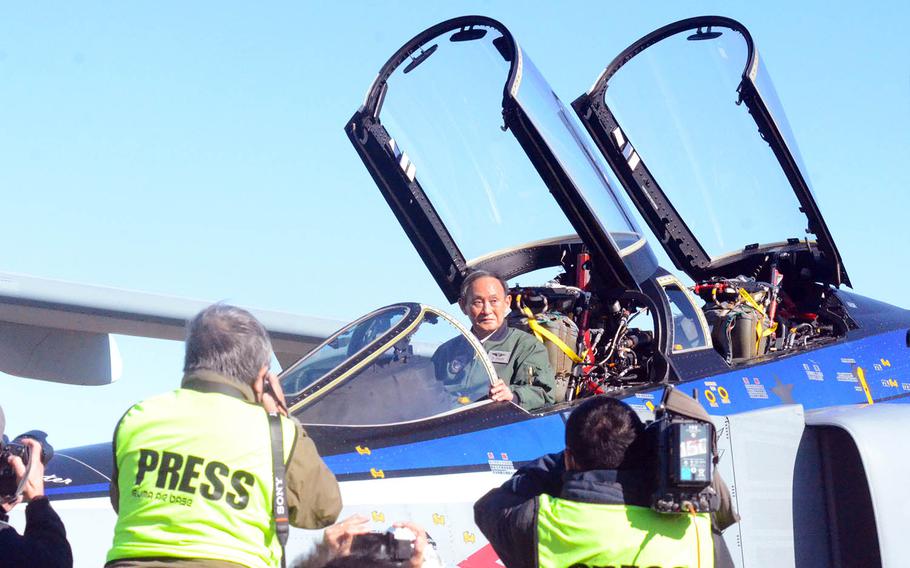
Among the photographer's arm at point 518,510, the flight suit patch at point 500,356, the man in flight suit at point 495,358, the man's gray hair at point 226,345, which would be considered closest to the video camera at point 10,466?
the man's gray hair at point 226,345

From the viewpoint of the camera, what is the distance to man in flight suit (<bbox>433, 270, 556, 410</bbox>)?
5.35 metres

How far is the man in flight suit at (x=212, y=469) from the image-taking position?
118 inches

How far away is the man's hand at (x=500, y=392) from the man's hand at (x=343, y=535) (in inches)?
79.8

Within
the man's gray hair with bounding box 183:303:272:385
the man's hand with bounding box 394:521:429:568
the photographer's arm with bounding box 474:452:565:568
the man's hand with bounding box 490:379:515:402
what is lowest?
the man's hand with bounding box 394:521:429:568

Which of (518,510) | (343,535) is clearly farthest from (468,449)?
(343,535)

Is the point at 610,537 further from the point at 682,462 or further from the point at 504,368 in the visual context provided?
the point at 504,368

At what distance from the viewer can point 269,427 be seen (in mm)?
3131

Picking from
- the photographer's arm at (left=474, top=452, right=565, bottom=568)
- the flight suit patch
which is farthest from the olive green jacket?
the flight suit patch

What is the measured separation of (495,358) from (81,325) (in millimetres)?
6713

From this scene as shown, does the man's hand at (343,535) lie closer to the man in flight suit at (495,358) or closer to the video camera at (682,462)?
the video camera at (682,462)

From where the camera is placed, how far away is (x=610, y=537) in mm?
3238

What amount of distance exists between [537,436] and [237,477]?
2440 mm

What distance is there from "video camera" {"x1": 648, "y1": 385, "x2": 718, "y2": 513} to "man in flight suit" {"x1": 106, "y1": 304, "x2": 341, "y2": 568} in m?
0.98

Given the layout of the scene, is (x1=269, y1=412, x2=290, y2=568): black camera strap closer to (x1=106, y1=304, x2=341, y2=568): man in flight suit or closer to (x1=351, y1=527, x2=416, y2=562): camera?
(x1=106, y1=304, x2=341, y2=568): man in flight suit
